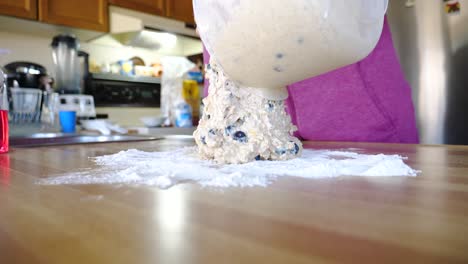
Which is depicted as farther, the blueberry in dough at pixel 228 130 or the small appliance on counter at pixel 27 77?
the small appliance on counter at pixel 27 77

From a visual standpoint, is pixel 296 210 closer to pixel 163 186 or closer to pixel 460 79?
pixel 163 186

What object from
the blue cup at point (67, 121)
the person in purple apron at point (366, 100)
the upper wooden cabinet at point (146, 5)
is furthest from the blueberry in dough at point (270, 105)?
the upper wooden cabinet at point (146, 5)

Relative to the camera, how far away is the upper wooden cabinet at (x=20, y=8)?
1.77 m

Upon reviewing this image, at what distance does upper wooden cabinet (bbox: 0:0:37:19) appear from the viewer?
177 cm

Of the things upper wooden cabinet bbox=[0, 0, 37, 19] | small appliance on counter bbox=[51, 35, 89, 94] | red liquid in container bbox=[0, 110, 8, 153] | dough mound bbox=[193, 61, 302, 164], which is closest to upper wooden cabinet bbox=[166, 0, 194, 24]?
small appliance on counter bbox=[51, 35, 89, 94]

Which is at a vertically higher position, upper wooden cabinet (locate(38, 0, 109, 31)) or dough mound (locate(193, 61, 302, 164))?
upper wooden cabinet (locate(38, 0, 109, 31))

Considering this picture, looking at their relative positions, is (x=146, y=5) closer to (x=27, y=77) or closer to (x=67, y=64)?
(x=67, y=64)

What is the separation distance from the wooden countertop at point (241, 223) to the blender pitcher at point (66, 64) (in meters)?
2.03

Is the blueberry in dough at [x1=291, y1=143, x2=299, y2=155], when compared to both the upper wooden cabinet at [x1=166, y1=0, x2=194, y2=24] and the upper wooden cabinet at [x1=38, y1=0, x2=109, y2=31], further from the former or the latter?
the upper wooden cabinet at [x1=166, y1=0, x2=194, y2=24]

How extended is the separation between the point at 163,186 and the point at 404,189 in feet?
0.69

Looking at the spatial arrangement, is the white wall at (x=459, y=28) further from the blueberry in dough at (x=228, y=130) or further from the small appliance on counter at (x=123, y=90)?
the small appliance on counter at (x=123, y=90)

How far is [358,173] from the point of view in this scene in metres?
0.35

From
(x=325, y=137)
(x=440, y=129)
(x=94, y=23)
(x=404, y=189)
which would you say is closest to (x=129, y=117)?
(x=94, y=23)

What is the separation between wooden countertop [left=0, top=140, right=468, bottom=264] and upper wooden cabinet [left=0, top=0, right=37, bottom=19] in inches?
76.1
